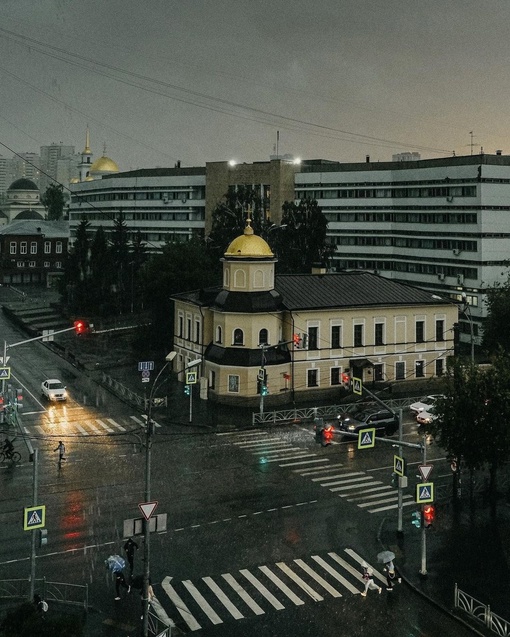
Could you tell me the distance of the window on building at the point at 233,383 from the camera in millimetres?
56000

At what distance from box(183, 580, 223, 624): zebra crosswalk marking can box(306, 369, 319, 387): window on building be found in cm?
3265

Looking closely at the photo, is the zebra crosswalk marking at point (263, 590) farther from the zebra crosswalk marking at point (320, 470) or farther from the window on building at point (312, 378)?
the window on building at point (312, 378)

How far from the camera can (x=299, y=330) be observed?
58.0 metres

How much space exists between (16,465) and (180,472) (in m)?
8.80

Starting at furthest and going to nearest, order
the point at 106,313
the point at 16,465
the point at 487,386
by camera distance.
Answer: the point at 106,313 → the point at 16,465 → the point at 487,386

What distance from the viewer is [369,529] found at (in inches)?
1257

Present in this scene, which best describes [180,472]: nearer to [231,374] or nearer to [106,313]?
[231,374]

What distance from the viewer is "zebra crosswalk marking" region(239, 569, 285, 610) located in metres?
24.9

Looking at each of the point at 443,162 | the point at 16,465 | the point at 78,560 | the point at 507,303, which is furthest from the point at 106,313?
the point at 78,560

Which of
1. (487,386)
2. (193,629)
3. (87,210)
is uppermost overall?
(87,210)

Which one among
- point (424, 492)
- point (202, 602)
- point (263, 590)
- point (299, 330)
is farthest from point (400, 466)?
point (299, 330)

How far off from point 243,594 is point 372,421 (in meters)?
23.4

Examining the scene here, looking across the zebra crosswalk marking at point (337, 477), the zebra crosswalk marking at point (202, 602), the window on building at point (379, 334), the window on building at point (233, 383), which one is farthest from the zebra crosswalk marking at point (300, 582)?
the window on building at point (379, 334)

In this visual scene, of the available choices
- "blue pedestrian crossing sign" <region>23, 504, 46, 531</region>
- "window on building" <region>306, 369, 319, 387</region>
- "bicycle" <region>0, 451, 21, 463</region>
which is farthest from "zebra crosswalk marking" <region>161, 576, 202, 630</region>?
"window on building" <region>306, 369, 319, 387</region>
